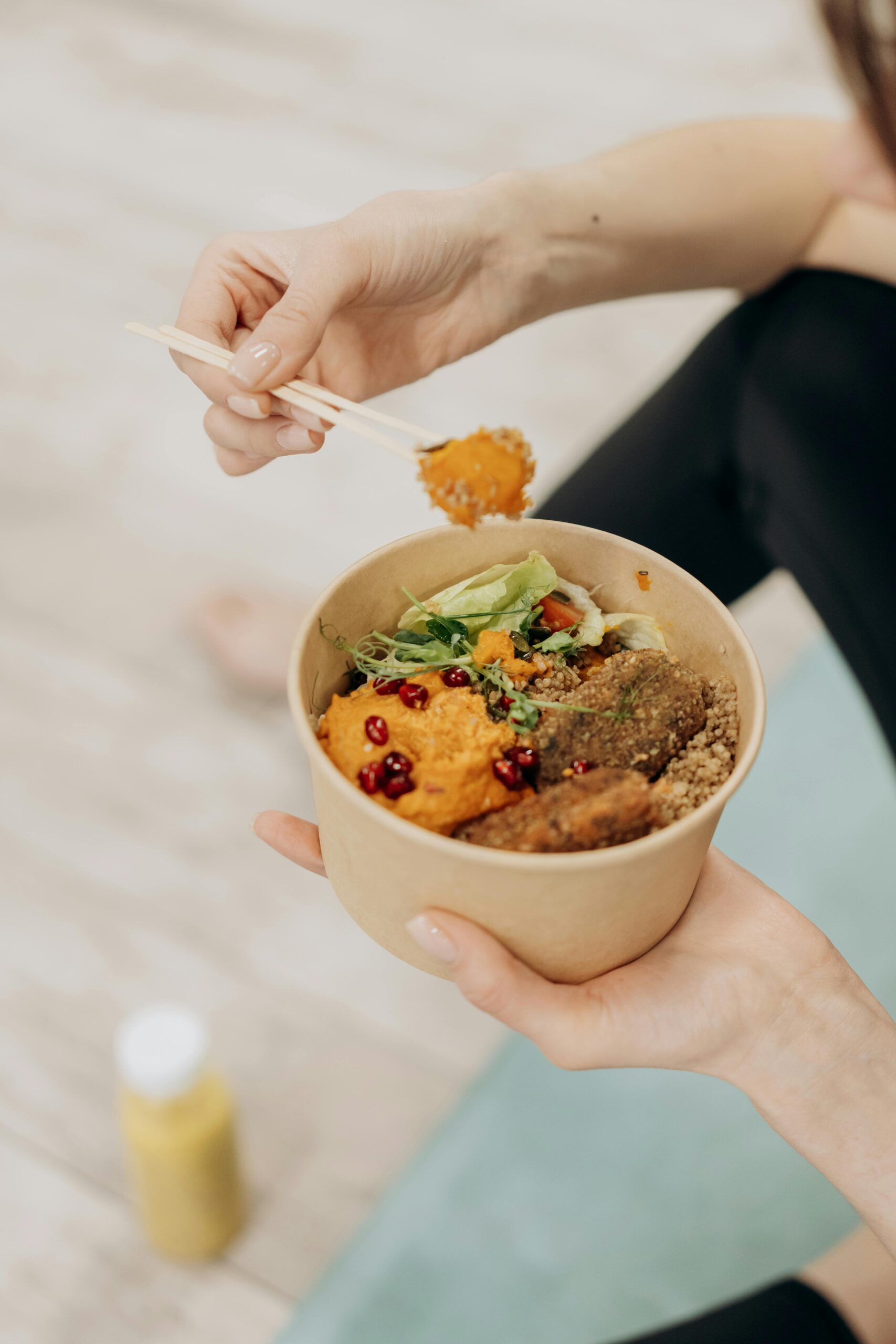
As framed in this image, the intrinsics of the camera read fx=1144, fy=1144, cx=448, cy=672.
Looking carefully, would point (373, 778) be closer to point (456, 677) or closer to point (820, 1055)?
point (456, 677)

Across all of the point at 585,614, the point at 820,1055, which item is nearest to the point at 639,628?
the point at 585,614

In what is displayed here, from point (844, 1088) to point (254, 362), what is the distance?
2.74 ft

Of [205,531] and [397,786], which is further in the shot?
[205,531]

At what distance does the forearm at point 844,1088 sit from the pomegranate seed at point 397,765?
0.42 m

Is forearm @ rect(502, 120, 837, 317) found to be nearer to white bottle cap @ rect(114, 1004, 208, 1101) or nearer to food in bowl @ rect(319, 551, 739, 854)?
food in bowl @ rect(319, 551, 739, 854)

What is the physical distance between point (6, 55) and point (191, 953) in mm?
3175

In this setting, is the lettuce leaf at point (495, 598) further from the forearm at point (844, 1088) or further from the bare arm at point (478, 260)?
the forearm at point (844, 1088)

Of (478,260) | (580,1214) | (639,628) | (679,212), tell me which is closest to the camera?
(639,628)

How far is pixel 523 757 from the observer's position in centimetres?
94

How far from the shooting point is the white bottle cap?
1495 mm

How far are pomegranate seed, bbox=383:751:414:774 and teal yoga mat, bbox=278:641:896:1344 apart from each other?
105cm

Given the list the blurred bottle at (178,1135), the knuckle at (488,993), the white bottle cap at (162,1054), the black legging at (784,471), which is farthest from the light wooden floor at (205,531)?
the knuckle at (488,993)

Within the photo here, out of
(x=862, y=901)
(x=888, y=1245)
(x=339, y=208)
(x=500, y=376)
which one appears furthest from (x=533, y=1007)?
(x=339, y=208)

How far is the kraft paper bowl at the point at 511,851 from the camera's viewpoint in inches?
33.3
